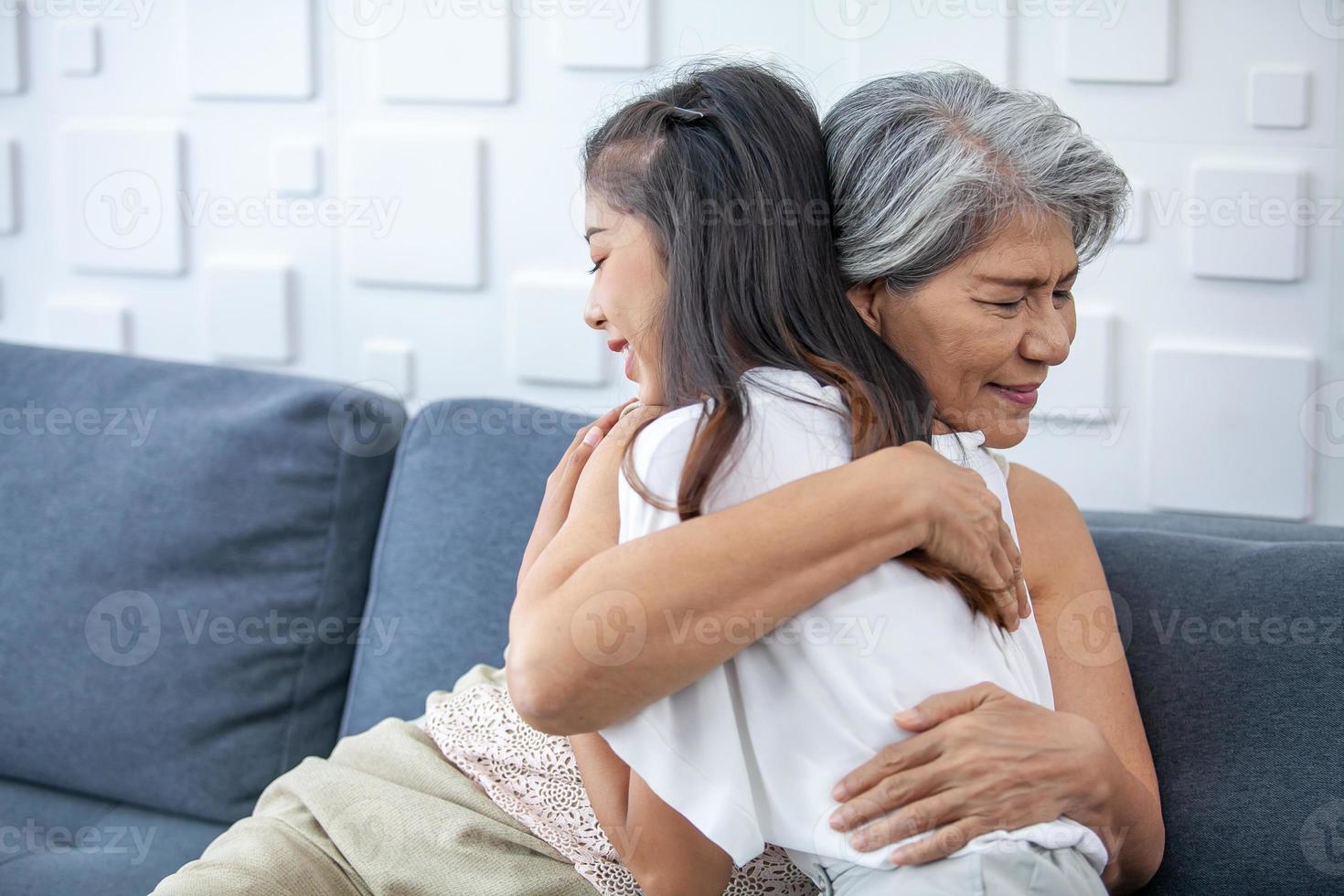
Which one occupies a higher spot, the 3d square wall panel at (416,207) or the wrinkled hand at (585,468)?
the 3d square wall panel at (416,207)

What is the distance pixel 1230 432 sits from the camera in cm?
187

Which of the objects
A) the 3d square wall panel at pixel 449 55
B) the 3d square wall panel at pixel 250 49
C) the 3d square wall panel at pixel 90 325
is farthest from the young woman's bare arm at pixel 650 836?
the 3d square wall panel at pixel 90 325

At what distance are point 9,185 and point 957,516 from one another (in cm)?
224

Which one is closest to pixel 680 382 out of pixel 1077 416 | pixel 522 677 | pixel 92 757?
pixel 522 677

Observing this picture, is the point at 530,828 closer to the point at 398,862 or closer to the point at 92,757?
the point at 398,862

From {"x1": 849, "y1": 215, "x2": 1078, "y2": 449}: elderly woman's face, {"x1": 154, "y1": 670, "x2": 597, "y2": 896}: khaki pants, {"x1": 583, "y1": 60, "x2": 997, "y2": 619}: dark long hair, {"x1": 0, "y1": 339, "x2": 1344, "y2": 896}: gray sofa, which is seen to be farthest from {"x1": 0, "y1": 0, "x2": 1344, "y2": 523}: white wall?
{"x1": 154, "y1": 670, "x2": 597, "y2": 896}: khaki pants

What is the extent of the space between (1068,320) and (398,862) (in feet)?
3.19

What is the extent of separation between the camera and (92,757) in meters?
1.91

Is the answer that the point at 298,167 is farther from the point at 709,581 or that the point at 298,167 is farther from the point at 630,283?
the point at 709,581

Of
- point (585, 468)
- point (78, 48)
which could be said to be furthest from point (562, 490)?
point (78, 48)

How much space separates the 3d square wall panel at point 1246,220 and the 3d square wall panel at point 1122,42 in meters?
0.17

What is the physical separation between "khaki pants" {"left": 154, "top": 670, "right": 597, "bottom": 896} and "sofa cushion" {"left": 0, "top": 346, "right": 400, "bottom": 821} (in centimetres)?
40

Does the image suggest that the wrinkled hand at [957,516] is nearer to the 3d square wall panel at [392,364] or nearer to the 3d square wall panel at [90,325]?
the 3d square wall panel at [392,364]

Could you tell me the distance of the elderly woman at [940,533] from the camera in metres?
1.04
